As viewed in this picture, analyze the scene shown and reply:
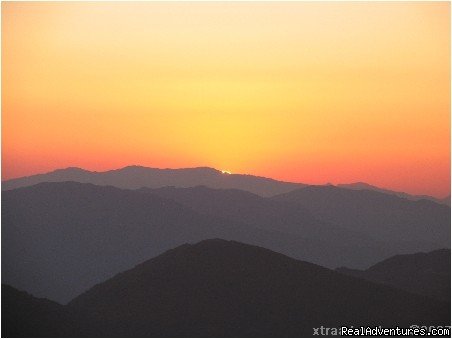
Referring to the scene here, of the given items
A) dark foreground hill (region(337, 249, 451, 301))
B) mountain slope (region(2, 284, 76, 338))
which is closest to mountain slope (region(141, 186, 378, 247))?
dark foreground hill (region(337, 249, 451, 301))

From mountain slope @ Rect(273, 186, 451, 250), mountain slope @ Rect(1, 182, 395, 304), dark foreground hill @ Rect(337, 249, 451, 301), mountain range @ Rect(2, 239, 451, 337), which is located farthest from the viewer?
mountain slope @ Rect(273, 186, 451, 250)

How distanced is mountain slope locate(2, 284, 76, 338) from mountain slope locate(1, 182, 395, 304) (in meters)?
63.8

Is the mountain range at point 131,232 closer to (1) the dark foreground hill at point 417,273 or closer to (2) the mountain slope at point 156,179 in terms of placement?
(2) the mountain slope at point 156,179

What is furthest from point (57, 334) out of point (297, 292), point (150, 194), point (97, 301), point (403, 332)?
point (150, 194)

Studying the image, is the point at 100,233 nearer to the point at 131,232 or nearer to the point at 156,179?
the point at 131,232

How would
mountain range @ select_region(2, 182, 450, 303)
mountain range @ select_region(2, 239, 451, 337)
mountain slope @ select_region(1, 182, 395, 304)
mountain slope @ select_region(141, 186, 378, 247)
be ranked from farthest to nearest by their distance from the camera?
mountain slope @ select_region(141, 186, 378, 247) < mountain slope @ select_region(1, 182, 395, 304) < mountain range @ select_region(2, 182, 450, 303) < mountain range @ select_region(2, 239, 451, 337)

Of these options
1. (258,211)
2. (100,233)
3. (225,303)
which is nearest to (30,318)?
(225,303)

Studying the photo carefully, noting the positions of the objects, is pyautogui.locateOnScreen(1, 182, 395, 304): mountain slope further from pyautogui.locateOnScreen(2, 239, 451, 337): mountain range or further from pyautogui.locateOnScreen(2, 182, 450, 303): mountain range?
pyautogui.locateOnScreen(2, 239, 451, 337): mountain range

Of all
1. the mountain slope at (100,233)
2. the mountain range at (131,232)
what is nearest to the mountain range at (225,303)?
the mountain range at (131,232)

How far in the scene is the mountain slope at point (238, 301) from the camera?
39.0 metres

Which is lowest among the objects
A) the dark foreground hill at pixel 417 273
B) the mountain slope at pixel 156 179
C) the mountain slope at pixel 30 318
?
the mountain slope at pixel 30 318

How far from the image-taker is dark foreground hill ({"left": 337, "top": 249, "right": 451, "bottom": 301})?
51.8 metres

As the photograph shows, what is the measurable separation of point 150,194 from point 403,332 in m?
100

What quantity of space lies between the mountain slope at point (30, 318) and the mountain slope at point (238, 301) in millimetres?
1301
